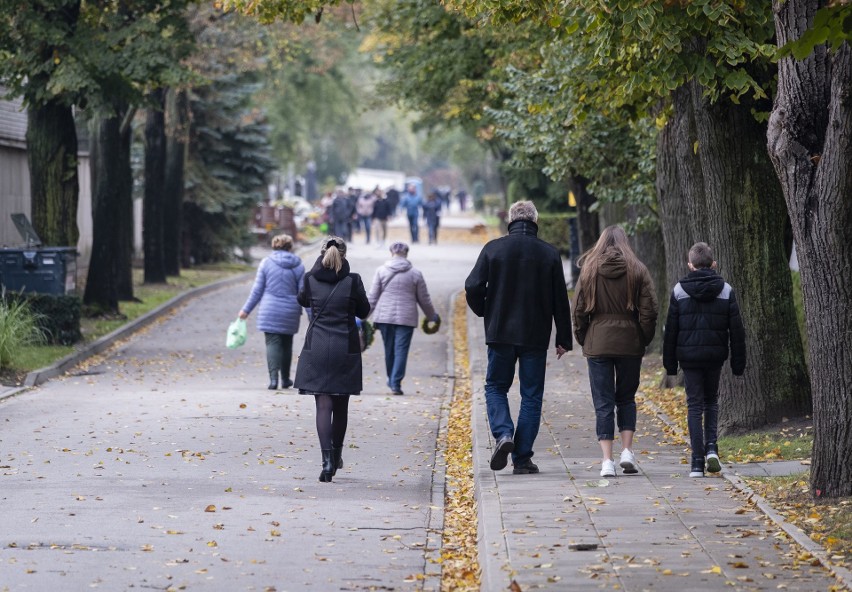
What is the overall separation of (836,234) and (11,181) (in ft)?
76.1

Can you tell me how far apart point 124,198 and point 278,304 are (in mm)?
9807

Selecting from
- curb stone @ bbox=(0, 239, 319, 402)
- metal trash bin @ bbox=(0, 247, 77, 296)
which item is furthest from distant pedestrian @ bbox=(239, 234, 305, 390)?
metal trash bin @ bbox=(0, 247, 77, 296)

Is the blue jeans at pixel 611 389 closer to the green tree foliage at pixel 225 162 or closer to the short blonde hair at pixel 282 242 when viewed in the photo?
the short blonde hair at pixel 282 242

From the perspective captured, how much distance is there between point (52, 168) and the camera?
22.3m

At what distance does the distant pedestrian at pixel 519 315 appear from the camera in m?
10.5

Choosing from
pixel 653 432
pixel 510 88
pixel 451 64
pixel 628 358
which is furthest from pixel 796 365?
pixel 451 64

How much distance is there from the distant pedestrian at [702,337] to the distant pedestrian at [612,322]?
0.67 feet

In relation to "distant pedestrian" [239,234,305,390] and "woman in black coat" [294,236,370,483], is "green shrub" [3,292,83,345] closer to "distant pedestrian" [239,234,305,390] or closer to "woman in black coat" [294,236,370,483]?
"distant pedestrian" [239,234,305,390]

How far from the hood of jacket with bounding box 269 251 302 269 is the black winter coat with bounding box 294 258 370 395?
6.13m

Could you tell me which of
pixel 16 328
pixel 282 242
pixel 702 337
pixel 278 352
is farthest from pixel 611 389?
pixel 16 328

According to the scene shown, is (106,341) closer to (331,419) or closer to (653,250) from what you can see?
(653,250)

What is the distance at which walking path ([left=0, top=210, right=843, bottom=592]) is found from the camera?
24.8ft

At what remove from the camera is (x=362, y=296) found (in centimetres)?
1104

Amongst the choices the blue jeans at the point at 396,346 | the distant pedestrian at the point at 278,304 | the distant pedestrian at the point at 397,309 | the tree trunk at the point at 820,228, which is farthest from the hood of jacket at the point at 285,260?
the tree trunk at the point at 820,228
